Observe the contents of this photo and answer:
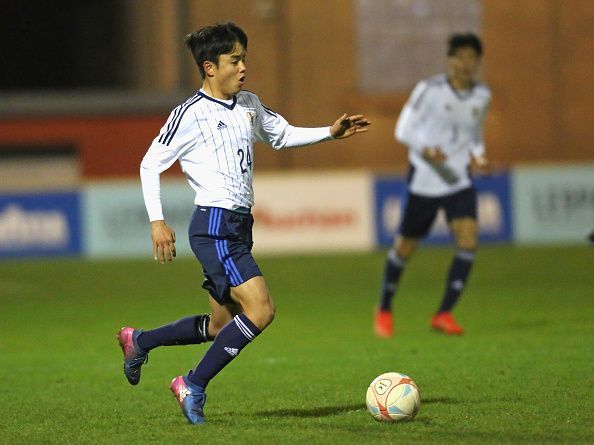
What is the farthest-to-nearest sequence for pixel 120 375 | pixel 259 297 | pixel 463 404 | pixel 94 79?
pixel 94 79 → pixel 120 375 → pixel 463 404 → pixel 259 297

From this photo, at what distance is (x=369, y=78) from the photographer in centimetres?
2612

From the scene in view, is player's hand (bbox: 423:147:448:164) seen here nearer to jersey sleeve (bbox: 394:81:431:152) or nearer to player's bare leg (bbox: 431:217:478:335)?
jersey sleeve (bbox: 394:81:431:152)

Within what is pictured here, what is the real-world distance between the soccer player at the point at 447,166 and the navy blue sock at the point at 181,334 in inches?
133

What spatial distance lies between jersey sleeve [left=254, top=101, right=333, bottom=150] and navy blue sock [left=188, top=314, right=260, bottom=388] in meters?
1.05

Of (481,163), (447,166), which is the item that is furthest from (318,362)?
(481,163)

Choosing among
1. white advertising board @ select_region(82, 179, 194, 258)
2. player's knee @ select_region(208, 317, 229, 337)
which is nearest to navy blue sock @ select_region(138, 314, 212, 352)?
player's knee @ select_region(208, 317, 229, 337)

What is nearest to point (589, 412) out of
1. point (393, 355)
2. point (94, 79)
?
point (393, 355)

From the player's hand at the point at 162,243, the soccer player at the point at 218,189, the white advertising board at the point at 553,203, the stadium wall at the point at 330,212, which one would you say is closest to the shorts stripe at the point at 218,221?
the soccer player at the point at 218,189

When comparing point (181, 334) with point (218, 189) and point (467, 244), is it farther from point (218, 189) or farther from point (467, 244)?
point (467, 244)

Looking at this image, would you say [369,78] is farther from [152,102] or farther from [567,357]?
[567,357]

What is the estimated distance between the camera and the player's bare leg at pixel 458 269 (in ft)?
30.5

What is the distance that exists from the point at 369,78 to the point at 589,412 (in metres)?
20.6

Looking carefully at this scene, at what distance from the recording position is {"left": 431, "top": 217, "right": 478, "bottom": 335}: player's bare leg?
9.28 metres

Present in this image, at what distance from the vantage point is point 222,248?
5.89m
